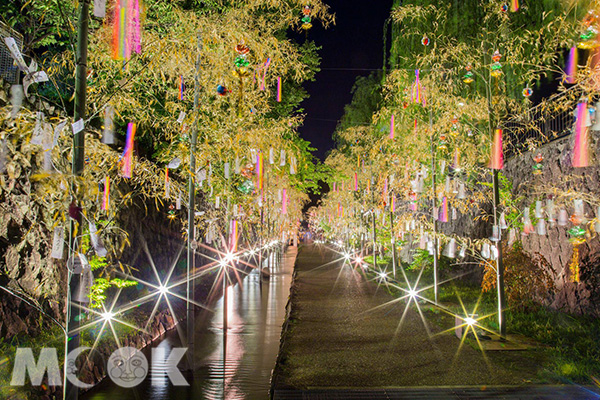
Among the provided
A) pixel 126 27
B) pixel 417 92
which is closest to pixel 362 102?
pixel 417 92

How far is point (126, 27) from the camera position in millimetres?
5137

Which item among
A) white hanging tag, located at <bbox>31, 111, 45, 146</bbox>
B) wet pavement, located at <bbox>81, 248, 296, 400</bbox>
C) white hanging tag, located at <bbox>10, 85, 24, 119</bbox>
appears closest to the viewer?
white hanging tag, located at <bbox>31, 111, 45, 146</bbox>

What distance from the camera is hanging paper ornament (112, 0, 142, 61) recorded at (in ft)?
16.7

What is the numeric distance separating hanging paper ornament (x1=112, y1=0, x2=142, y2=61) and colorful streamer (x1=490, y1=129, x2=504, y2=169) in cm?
602

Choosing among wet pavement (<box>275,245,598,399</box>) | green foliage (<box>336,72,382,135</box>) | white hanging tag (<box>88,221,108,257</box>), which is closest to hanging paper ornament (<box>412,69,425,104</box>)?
wet pavement (<box>275,245,598,399</box>)

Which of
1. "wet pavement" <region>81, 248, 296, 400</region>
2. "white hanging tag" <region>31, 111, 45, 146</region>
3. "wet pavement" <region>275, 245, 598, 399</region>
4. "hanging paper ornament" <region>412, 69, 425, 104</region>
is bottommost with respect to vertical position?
"wet pavement" <region>81, 248, 296, 400</region>

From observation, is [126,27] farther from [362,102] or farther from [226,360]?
[362,102]

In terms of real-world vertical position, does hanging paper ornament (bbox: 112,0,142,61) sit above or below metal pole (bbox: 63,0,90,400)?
above

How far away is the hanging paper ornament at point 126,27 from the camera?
5082 millimetres

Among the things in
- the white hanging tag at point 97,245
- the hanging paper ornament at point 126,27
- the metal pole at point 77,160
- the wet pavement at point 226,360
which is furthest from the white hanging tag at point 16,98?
the wet pavement at point 226,360

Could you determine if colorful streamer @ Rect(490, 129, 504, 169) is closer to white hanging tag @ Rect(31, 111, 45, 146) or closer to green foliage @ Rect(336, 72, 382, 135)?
white hanging tag @ Rect(31, 111, 45, 146)

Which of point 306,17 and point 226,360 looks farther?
point 226,360

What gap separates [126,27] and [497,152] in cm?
626

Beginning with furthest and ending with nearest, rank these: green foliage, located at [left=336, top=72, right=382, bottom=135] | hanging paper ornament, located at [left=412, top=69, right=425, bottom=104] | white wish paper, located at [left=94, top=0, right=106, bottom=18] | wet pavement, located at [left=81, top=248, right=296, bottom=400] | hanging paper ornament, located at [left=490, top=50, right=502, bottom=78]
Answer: green foliage, located at [left=336, top=72, right=382, bottom=135]
hanging paper ornament, located at [left=412, top=69, right=425, bottom=104]
hanging paper ornament, located at [left=490, top=50, right=502, bottom=78]
wet pavement, located at [left=81, top=248, right=296, bottom=400]
white wish paper, located at [left=94, top=0, right=106, bottom=18]
